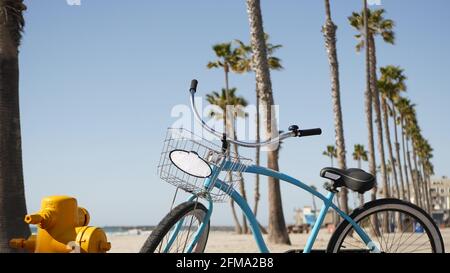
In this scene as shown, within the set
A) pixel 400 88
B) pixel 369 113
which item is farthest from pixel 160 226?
pixel 400 88

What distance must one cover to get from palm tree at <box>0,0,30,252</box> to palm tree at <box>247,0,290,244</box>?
8.21m

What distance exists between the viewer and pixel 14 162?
859cm

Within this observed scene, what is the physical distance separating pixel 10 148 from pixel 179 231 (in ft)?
19.4

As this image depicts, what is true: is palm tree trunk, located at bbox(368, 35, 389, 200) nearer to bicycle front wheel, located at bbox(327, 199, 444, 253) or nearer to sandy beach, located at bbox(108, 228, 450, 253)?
sandy beach, located at bbox(108, 228, 450, 253)

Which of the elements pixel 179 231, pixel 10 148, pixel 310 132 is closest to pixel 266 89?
pixel 10 148

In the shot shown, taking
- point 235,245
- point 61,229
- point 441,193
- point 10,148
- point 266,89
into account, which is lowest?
point 441,193

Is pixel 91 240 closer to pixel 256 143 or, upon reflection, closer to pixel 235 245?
pixel 256 143

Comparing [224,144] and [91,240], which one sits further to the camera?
[91,240]

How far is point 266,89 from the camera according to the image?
16234mm

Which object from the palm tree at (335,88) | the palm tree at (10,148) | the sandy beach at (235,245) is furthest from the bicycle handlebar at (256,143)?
the palm tree at (335,88)

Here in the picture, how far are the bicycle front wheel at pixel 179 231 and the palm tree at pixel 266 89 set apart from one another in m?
12.3

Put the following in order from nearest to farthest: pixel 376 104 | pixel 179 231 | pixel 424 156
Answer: pixel 179 231, pixel 376 104, pixel 424 156
